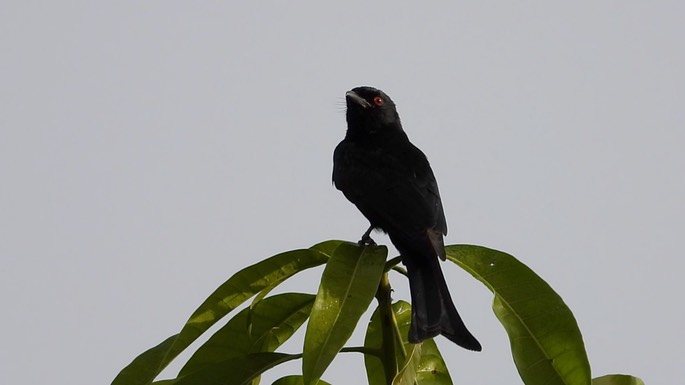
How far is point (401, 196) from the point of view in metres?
3.65

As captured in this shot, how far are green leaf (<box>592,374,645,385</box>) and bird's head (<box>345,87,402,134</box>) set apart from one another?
7.99 ft

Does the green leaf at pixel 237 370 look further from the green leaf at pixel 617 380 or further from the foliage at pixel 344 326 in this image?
the green leaf at pixel 617 380

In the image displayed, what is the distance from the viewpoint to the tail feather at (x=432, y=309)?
104 inches

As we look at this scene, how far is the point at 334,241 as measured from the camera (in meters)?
2.70

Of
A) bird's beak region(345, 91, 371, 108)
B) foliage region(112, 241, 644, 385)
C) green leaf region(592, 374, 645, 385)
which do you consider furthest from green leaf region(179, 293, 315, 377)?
bird's beak region(345, 91, 371, 108)

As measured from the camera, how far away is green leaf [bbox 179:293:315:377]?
2721mm

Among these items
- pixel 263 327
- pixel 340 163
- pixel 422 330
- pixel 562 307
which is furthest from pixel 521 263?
pixel 340 163

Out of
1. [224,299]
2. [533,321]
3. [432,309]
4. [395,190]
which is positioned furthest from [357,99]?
[533,321]

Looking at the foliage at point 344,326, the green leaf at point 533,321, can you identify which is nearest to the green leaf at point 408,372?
the foliage at point 344,326

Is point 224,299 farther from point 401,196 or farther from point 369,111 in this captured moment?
point 369,111

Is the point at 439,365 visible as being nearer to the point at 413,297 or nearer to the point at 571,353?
the point at 413,297

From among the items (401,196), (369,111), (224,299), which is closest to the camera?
(224,299)

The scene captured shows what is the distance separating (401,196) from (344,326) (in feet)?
4.92

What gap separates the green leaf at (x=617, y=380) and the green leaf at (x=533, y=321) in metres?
0.21
